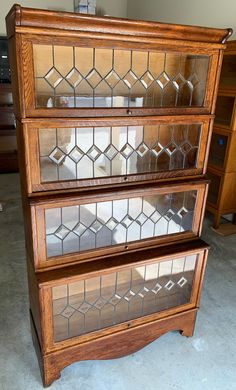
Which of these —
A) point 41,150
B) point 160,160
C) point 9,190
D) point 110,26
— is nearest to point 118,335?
point 160,160

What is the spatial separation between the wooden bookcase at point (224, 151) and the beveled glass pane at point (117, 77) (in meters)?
1.53

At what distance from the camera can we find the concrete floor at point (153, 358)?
1498 mm

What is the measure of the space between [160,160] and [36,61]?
2.07 ft

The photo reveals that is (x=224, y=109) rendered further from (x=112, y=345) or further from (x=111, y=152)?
(x=112, y=345)

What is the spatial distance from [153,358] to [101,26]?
1.53 meters

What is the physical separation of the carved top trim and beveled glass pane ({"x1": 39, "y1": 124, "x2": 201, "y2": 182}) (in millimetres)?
328

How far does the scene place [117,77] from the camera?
1.18 m

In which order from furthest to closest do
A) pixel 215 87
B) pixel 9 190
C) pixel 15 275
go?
pixel 9 190, pixel 15 275, pixel 215 87

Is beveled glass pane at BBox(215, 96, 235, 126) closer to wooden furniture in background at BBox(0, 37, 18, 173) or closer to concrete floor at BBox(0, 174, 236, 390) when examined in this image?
concrete floor at BBox(0, 174, 236, 390)

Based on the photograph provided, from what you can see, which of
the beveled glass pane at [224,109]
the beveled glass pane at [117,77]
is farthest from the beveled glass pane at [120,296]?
the beveled glass pane at [224,109]

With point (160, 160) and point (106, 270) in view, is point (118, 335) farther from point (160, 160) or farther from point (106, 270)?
point (160, 160)

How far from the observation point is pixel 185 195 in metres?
1.48

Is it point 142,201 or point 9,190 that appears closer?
point 142,201

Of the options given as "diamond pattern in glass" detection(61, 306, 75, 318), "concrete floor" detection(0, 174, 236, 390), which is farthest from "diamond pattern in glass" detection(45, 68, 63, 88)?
"concrete floor" detection(0, 174, 236, 390)
